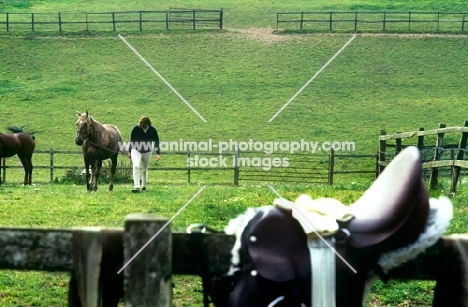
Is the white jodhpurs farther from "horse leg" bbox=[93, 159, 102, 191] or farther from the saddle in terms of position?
the saddle

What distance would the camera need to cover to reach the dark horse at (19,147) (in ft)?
57.3

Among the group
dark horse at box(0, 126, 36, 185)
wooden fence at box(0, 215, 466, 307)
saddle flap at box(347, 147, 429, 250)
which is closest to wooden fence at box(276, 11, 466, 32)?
dark horse at box(0, 126, 36, 185)

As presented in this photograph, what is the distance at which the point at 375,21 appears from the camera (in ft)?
140

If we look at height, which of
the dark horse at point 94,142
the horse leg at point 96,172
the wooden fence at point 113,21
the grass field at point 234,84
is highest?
the wooden fence at point 113,21

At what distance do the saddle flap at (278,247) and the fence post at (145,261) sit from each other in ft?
0.98

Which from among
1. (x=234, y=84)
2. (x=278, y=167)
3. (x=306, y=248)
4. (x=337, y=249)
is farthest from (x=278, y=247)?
(x=234, y=84)

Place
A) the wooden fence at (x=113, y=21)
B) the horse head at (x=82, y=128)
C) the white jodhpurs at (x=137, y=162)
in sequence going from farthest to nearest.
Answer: the wooden fence at (x=113, y=21) → the horse head at (x=82, y=128) → the white jodhpurs at (x=137, y=162)

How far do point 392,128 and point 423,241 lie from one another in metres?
25.9

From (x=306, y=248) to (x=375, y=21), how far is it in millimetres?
42202

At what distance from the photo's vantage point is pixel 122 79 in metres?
34.9

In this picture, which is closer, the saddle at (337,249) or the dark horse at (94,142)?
the saddle at (337,249)

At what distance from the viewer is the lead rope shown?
228 centimetres

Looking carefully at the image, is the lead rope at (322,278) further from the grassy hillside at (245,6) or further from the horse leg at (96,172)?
the grassy hillside at (245,6)

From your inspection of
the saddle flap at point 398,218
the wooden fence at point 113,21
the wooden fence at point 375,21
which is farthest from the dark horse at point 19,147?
the wooden fence at point 375,21
